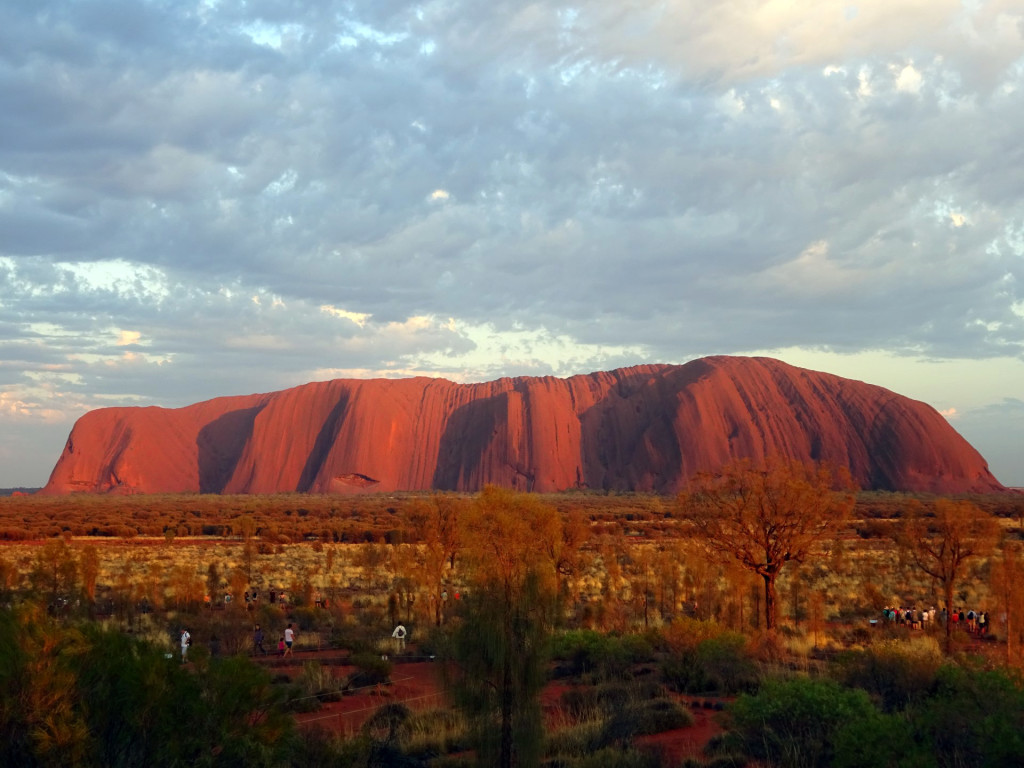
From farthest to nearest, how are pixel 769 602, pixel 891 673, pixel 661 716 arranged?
1. pixel 769 602
2. pixel 891 673
3. pixel 661 716

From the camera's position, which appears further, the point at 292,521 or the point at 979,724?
the point at 292,521

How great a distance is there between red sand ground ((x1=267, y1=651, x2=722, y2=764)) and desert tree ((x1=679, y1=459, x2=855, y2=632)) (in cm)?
407

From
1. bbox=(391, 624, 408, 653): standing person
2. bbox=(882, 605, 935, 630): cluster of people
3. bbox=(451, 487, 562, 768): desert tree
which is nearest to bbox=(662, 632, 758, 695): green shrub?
bbox=(391, 624, 408, 653): standing person

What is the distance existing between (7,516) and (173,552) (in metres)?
27.0

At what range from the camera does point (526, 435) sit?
300ft

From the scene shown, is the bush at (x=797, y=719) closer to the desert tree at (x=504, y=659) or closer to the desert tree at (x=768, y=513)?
the desert tree at (x=504, y=659)

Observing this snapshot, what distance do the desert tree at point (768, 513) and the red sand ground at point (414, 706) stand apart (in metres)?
4.07

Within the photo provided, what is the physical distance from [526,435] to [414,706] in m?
80.5

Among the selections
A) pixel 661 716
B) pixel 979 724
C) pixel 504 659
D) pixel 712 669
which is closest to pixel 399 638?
pixel 712 669

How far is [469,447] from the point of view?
94438 millimetres

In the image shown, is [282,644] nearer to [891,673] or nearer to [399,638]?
[399,638]

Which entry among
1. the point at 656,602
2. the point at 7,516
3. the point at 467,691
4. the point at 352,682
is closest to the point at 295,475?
the point at 7,516

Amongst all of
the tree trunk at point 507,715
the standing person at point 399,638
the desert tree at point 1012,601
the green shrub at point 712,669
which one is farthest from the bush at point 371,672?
the desert tree at point 1012,601

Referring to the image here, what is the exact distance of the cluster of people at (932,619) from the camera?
17.0 metres
